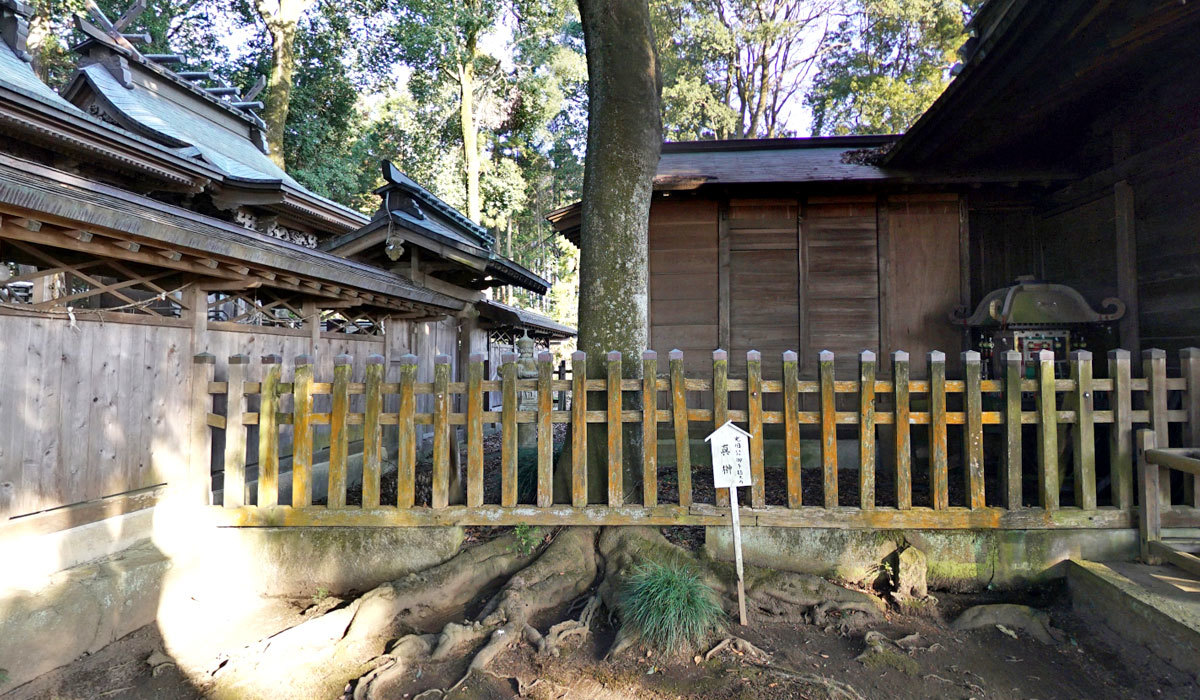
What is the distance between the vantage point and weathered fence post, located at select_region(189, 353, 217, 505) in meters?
4.33

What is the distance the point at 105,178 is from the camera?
7.85 meters

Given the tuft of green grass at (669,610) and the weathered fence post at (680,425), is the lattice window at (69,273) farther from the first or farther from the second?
the tuft of green grass at (669,610)

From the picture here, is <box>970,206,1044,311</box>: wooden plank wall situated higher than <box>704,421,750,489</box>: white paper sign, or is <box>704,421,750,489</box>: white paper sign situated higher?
<box>970,206,1044,311</box>: wooden plank wall

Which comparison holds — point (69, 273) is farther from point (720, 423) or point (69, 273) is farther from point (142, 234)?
point (720, 423)

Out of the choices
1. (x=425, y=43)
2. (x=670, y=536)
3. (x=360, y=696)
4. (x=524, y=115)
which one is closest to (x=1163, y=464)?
(x=670, y=536)

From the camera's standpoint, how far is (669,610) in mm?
3463

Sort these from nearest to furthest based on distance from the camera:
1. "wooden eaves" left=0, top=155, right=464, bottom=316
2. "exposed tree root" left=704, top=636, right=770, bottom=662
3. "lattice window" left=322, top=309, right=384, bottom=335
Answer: "wooden eaves" left=0, top=155, right=464, bottom=316, "exposed tree root" left=704, top=636, right=770, bottom=662, "lattice window" left=322, top=309, right=384, bottom=335

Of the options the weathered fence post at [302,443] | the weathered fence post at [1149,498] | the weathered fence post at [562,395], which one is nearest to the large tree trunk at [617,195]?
the weathered fence post at [562,395]

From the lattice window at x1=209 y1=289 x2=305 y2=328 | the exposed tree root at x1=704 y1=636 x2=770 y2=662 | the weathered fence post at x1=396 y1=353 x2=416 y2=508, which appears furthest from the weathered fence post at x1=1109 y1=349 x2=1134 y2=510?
the lattice window at x1=209 y1=289 x2=305 y2=328

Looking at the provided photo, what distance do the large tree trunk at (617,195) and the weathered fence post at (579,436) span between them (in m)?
0.41

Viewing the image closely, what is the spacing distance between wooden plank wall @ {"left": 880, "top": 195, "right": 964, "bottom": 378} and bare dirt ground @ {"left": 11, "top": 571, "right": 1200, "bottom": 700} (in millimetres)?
3903

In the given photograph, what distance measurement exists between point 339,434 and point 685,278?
4.63 m

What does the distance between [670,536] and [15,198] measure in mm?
4574

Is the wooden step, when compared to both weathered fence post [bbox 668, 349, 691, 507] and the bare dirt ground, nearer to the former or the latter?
the bare dirt ground
